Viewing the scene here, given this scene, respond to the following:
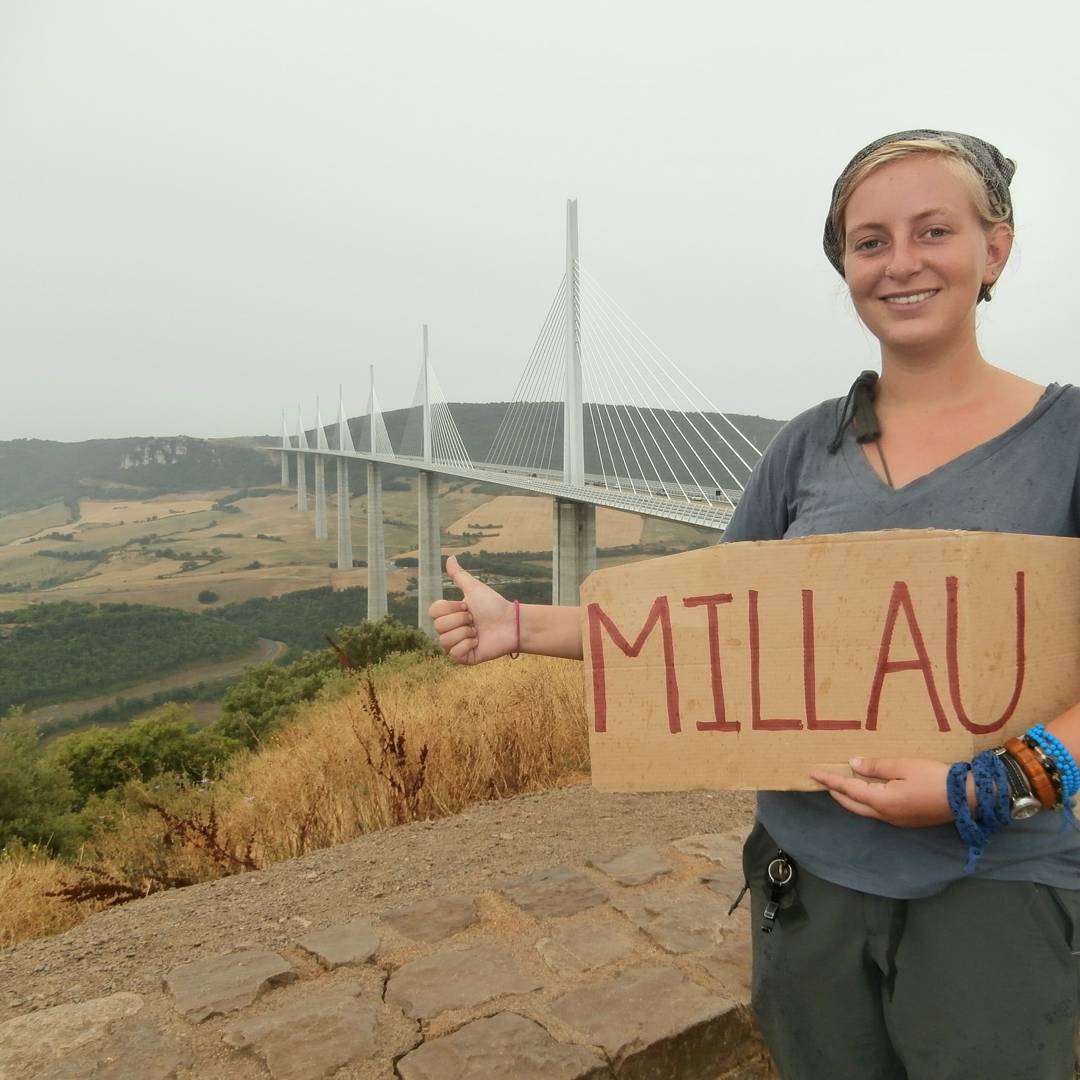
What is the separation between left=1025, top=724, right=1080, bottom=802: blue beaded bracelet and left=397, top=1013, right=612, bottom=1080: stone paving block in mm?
1007

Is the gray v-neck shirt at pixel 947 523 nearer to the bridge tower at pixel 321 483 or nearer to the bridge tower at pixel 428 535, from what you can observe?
the bridge tower at pixel 428 535

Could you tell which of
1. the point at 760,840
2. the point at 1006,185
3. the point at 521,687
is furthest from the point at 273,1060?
the point at 521,687

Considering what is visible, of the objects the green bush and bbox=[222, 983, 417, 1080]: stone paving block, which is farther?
the green bush

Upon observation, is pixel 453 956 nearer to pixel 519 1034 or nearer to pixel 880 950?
pixel 519 1034

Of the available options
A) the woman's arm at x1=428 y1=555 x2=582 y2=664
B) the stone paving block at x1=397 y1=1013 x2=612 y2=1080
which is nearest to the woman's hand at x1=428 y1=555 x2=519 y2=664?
the woman's arm at x1=428 y1=555 x2=582 y2=664

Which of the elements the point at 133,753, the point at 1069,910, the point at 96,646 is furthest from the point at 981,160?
the point at 96,646

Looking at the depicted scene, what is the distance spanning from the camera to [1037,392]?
3.23 feet

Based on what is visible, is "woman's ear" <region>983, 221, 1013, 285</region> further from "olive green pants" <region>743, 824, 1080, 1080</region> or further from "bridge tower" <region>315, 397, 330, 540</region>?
"bridge tower" <region>315, 397, 330, 540</region>

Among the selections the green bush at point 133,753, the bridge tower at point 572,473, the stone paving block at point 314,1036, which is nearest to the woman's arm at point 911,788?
the stone paving block at point 314,1036

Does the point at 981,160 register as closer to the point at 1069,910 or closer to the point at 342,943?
the point at 1069,910

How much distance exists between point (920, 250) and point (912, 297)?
5cm

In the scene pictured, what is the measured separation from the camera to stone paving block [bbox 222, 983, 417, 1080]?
1.51m

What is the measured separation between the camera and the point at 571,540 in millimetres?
19703

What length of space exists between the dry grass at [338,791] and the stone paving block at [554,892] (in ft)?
2.89
